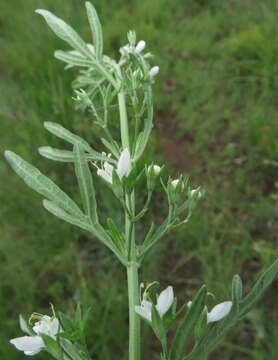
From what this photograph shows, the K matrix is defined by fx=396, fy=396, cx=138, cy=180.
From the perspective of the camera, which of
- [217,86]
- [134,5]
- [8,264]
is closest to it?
[8,264]

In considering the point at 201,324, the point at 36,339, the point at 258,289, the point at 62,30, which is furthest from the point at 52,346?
the point at 62,30

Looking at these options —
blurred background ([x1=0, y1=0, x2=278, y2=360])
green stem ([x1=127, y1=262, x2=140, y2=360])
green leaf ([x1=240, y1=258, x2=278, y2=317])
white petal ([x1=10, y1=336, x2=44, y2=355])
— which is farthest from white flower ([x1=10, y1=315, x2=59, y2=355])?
blurred background ([x1=0, y1=0, x2=278, y2=360])

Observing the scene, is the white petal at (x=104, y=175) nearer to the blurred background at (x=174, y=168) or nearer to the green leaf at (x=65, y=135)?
the green leaf at (x=65, y=135)

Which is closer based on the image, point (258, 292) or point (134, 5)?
point (258, 292)

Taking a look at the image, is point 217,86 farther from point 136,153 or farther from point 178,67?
point 136,153

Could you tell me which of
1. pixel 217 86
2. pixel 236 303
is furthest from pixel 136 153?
pixel 217 86

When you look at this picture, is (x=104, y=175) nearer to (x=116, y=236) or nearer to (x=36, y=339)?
(x=116, y=236)

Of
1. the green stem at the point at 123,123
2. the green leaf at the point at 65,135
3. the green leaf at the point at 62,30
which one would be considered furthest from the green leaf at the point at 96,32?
the green leaf at the point at 65,135

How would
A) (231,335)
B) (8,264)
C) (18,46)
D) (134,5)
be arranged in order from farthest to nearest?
1. (134,5)
2. (18,46)
3. (8,264)
4. (231,335)
